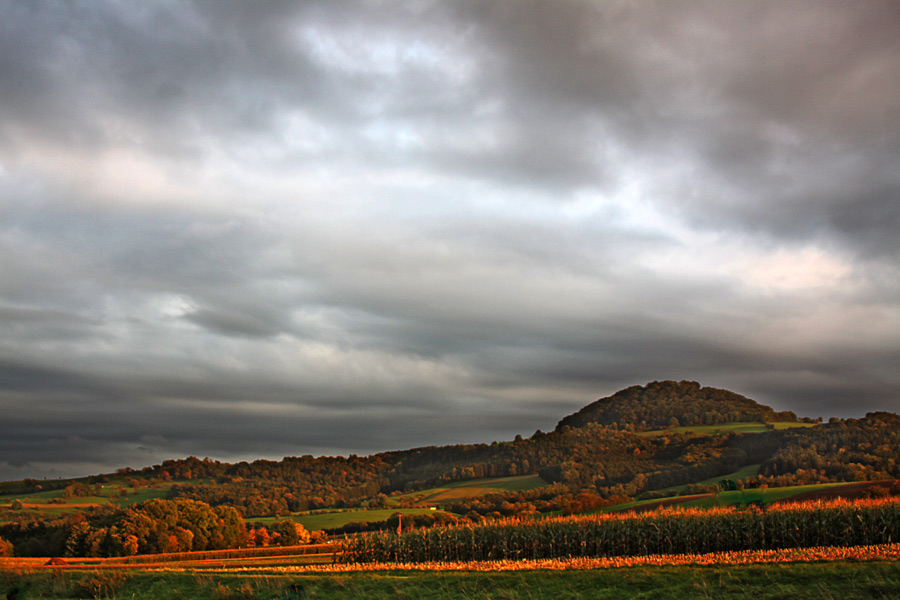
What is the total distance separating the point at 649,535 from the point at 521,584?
19.3 m

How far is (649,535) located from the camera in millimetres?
42375

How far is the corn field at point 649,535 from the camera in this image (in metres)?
38.5

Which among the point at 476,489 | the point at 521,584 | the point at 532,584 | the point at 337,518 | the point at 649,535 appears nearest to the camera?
the point at 521,584

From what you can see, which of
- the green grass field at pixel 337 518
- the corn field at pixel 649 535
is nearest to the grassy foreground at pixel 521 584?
the corn field at pixel 649 535

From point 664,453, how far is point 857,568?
185 metres

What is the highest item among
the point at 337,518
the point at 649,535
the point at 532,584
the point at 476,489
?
the point at 532,584

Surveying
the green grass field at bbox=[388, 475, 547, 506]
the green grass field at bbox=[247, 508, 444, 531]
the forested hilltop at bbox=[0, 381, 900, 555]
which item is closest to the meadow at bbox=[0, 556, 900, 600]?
the forested hilltop at bbox=[0, 381, 900, 555]

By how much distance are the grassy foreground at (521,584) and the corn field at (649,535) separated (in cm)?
1421

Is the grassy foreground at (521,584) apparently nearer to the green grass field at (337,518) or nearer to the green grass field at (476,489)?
the green grass field at (337,518)

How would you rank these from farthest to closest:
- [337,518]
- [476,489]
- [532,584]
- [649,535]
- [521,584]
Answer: [476,489] → [337,518] → [649,535] → [532,584] → [521,584]

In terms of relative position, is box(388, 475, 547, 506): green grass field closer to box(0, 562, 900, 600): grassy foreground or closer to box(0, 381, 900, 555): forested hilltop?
box(0, 381, 900, 555): forested hilltop

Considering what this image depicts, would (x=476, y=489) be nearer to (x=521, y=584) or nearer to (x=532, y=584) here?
(x=532, y=584)

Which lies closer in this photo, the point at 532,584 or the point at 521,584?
the point at 521,584

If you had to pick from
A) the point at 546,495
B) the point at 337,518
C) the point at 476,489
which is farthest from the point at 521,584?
the point at 476,489
